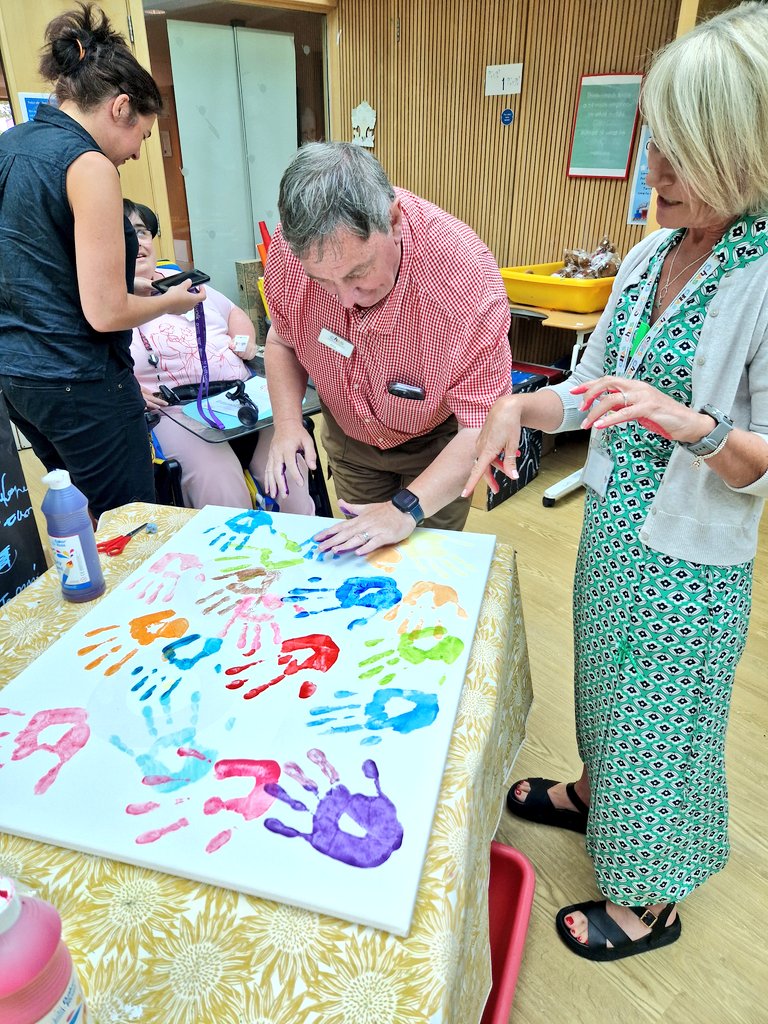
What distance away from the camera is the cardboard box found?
3076 millimetres

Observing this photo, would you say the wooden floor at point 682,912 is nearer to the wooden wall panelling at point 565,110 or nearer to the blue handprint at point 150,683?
the blue handprint at point 150,683

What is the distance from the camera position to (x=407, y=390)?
138cm

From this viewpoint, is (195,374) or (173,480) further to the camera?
(195,374)

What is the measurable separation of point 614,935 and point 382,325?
1.28 m

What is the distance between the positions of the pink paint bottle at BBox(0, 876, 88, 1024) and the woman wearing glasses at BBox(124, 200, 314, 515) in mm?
1668

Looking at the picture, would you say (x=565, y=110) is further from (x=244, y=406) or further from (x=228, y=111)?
(x=244, y=406)

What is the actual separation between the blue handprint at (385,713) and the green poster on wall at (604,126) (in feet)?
10.5

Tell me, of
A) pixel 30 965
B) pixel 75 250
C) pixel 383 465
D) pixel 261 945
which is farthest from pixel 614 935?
pixel 75 250

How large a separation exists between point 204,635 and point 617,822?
2.68 ft

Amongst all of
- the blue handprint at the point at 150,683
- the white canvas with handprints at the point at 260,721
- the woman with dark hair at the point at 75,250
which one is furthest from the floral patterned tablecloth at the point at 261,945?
the woman with dark hair at the point at 75,250

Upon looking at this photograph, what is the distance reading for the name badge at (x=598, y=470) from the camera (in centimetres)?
112

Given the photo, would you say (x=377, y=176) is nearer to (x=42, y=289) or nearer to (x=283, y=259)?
(x=283, y=259)

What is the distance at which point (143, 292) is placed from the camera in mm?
2332

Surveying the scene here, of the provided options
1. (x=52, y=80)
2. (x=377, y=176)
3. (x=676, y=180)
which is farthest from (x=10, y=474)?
(x=676, y=180)
